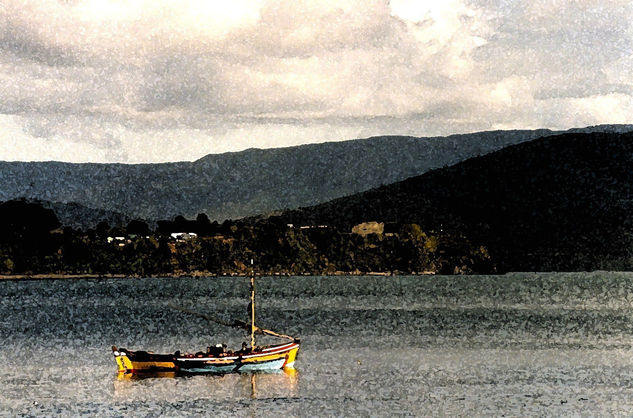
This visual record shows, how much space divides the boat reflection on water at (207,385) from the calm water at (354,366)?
12 cm

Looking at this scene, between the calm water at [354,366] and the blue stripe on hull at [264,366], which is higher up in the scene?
the blue stripe on hull at [264,366]

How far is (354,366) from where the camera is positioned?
272 feet

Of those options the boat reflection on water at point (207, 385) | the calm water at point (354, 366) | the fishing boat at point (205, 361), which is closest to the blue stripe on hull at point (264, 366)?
the fishing boat at point (205, 361)

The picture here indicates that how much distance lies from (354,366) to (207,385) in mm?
14046

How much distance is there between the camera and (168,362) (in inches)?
3034

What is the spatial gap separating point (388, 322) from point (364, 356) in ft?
142

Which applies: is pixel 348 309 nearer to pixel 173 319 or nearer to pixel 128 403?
pixel 173 319

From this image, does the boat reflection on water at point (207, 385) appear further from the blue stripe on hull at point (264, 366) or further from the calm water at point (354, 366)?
the blue stripe on hull at point (264, 366)

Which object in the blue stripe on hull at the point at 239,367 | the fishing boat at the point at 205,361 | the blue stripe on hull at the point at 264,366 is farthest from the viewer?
the blue stripe on hull at the point at 264,366

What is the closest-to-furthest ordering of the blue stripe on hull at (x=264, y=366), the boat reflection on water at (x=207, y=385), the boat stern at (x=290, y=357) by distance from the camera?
the boat reflection on water at (x=207, y=385) < the blue stripe on hull at (x=264, y=366) < the boat stern at (x=290, y=357)

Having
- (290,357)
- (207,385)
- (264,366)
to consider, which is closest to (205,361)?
(207,385)

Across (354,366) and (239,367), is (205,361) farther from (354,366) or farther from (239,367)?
(354,366)

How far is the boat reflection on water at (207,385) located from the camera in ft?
224

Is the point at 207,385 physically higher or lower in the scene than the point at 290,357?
lower
